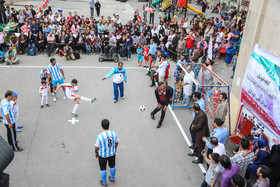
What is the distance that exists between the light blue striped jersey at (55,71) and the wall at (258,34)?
6724 mm

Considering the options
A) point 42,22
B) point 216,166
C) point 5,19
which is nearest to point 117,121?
point 216,166

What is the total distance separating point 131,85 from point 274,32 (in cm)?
689

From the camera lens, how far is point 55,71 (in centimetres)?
962

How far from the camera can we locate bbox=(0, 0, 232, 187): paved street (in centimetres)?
630

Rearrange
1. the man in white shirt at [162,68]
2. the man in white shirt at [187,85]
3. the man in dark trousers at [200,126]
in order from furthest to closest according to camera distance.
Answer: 1. the man in white shirt at [162,68]
2. the man in white shirt at [187,85]
3. the man in dark trousers at [200,126]

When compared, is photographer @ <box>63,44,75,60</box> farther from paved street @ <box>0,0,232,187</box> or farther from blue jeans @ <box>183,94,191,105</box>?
blue jeans @ <box>183,94,191,105</box>

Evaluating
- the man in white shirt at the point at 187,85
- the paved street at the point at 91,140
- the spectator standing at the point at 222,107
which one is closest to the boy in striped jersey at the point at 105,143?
the paved street at the point at 91,140

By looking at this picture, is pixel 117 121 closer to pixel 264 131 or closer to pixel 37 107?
pixel 37 107

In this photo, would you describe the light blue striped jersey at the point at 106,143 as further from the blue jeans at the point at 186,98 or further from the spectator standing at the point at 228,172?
the blue jeans at the point at 186,98

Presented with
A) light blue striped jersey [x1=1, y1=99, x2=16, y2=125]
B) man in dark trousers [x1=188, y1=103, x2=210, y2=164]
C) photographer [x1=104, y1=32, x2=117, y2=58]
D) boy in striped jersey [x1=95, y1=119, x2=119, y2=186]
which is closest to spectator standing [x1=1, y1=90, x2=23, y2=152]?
light blue striped jersey [x1=1, y1=99, x2=16, y2=125]

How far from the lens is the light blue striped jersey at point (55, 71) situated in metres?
9.50

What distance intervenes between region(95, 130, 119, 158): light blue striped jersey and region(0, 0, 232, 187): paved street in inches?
47.4

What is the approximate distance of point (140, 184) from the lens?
20.2ft

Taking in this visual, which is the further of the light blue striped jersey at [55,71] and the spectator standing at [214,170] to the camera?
the light blue striped jersey at [55,71]
